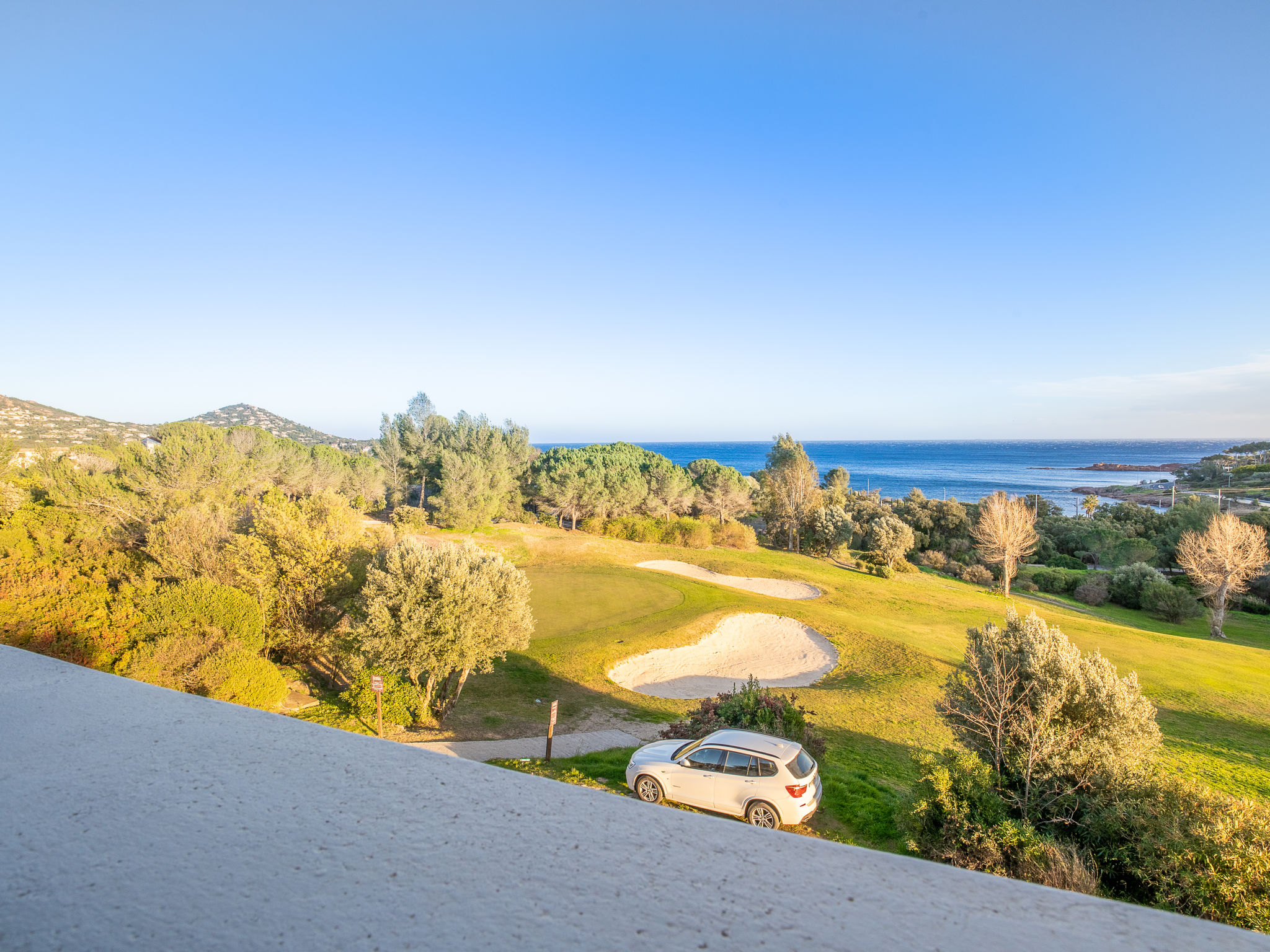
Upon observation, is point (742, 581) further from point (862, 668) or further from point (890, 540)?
point (890, 540)

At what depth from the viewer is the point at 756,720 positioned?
11.0 m

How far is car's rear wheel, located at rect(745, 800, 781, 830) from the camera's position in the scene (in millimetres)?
8141

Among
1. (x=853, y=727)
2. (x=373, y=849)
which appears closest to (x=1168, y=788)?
(x=853, y=727)

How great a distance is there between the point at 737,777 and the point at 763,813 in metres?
0.56

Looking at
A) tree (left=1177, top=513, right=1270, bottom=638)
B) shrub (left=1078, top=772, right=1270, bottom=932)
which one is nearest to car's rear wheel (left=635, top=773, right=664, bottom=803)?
shrub (left=1078, top=772, right=1270, bottom=932)

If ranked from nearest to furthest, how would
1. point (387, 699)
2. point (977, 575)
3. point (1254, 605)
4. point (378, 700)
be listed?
1. point (378, 700)
2. point (387, 699)
3. point (1254, 605)
4. point (977, 575)

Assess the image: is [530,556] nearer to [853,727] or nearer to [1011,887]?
[853,727]

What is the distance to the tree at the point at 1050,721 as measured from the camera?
25.7 ft

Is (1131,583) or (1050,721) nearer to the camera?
(1050,721)

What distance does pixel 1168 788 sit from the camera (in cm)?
705

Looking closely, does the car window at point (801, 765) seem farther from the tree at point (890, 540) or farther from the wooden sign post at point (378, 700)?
the tree at point (890, 540)

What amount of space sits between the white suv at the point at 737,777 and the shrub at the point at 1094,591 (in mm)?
34670

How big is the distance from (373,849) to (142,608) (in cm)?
1543

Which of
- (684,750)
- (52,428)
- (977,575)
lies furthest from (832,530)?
(52,428)
